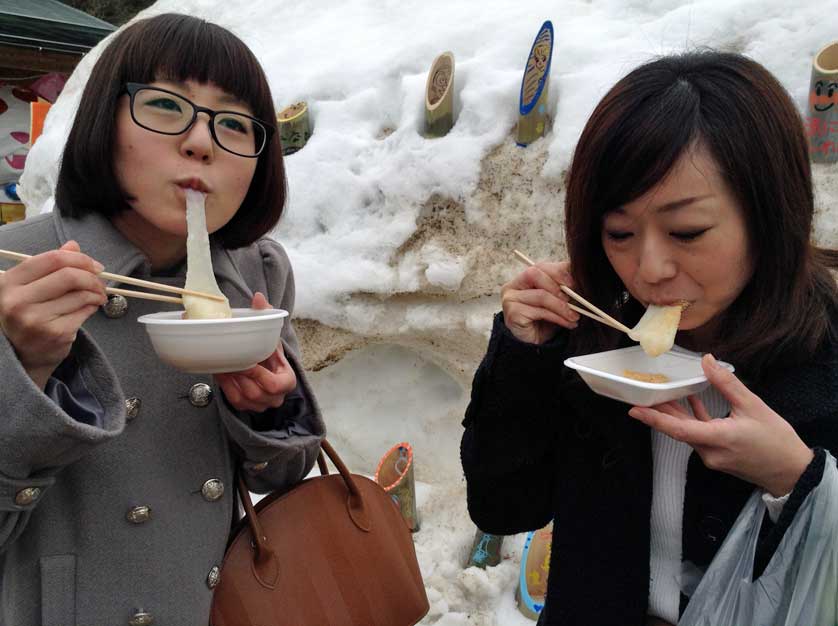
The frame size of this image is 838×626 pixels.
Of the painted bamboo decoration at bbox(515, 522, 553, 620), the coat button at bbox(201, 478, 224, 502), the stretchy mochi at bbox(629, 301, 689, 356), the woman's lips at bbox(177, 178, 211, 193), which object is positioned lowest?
the painted bamboo decoration at bbox(515, 522, 553, 620)

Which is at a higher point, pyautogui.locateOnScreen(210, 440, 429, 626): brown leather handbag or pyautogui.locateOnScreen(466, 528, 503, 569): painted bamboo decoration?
pyautogui.locateOnScreen(210, 440, 429, 626): brown leather handbag

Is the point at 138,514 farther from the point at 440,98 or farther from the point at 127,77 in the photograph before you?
the point at 440,98

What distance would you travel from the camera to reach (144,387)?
146cm

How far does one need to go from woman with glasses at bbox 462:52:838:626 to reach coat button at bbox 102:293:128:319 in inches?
33.3

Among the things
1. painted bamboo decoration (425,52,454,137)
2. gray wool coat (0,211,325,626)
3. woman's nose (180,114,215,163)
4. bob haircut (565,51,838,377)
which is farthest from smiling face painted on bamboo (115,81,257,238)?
painted bamboo decoration (425,52,454,137)

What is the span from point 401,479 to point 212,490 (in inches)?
70.4

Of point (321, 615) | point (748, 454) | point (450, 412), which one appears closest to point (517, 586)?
point (450, 412)

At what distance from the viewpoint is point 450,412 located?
372 centimetres

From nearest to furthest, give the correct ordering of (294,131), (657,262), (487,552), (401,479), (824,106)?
(657,262)
(824,106)
(487,552)
(401,479)
(294,131)

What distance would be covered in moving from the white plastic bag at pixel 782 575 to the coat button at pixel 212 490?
1058 millimetres

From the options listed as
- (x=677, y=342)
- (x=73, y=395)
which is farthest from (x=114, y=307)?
(x=677, y=342)

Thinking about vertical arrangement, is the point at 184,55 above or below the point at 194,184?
above

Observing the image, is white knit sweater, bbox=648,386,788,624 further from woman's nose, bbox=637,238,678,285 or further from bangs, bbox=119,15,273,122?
bangs, bbox=119,15,273,122

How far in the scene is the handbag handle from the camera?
154cm
